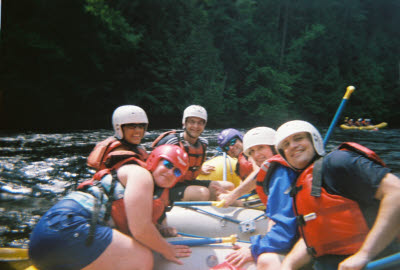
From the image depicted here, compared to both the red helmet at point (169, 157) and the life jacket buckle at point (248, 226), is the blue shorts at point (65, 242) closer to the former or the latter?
the red helmet at point (169, 157)

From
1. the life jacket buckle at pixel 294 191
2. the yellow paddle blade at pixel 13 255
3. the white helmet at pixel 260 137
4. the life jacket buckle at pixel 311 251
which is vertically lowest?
the yellow paddle blade at pixel 13 255

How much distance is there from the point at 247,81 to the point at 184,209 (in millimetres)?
21893

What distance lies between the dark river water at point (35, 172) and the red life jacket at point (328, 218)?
3.43 meters

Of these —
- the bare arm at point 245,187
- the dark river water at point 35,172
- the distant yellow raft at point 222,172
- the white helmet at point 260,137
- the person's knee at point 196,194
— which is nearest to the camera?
→ the white helmet at point 260,137

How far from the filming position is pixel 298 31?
29.4 meters

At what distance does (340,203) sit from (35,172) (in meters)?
6.94

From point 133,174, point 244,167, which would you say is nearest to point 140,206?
point 133,174

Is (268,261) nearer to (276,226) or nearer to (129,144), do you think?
(276,226)

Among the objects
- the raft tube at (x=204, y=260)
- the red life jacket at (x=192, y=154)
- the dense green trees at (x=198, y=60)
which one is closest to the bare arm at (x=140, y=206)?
the raft tube at (x=204, y=260)

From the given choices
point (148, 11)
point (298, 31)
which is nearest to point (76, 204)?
point (148, 11)

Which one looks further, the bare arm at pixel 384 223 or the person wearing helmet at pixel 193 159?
the person wearing helmet at pixel 193 159

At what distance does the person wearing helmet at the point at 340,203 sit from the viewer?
1.34 metres

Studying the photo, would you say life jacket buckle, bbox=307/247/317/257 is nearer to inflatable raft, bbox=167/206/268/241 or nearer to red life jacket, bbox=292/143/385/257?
red life jacket, bbox=292/143/385/257

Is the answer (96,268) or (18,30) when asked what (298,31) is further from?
(96,268)
